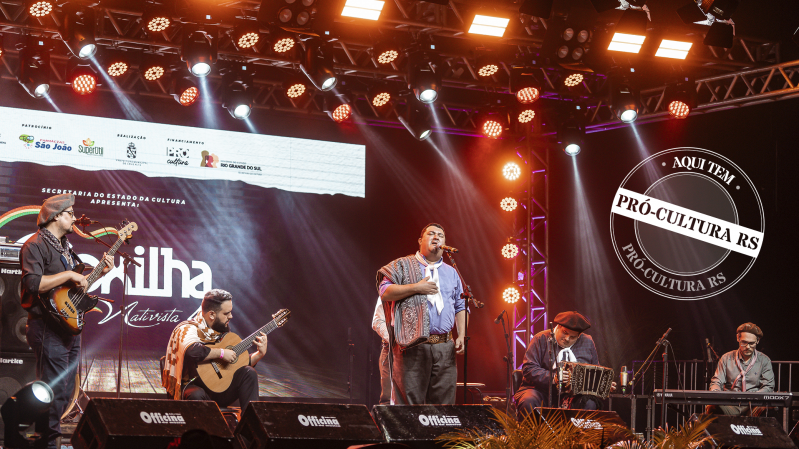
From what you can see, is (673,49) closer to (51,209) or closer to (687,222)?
(687,222)

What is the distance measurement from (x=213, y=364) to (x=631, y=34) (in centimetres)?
552

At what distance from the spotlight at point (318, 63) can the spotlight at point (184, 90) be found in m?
1.45

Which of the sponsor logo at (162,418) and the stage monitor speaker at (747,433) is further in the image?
the stage monitor speaker at (747,433)

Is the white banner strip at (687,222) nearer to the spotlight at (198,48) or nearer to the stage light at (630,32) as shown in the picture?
the stage light at (630,32)

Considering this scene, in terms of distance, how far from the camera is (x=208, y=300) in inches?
234

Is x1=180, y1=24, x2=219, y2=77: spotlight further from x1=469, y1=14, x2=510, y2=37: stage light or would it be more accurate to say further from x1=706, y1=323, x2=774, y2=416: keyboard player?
x1=706, y1=323, x2=774, y2=416: keyboard player

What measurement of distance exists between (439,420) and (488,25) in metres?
4.87

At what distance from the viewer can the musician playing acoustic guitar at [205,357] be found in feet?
18.7

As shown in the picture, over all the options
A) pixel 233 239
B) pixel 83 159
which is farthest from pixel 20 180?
pixel 233 239

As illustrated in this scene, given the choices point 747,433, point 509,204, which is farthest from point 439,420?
point 509,204

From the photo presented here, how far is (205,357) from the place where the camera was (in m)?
5.71

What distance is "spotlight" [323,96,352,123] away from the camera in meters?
9.57

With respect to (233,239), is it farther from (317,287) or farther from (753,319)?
(753,319)

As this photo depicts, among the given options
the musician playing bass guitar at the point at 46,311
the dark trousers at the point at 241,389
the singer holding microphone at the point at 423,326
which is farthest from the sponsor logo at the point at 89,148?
the singer holding microphone at the point at 423,326
